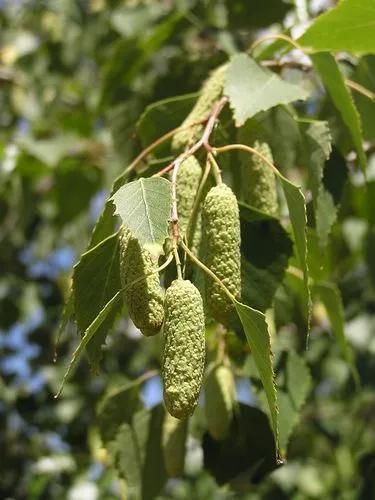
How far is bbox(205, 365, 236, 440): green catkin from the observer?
5.46 ft

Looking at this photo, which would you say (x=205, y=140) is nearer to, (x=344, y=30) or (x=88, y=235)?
(x=344, y=30)

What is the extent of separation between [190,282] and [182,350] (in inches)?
4.8

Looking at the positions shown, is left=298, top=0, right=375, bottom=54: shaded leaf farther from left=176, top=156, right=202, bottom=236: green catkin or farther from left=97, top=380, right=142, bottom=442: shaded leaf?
left=97, top=380, right=142, bottom=442: shaded leaf

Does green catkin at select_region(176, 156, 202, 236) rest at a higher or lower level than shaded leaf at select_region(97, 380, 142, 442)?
higher

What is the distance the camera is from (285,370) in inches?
73.3

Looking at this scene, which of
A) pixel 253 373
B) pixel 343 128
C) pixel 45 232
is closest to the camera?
pixel 253 373

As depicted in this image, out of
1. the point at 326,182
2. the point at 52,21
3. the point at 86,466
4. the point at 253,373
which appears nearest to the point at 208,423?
the point at 253,373

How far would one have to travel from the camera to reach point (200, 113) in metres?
1.60

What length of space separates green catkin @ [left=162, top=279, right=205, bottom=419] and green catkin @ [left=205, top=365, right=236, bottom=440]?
20.4 inches

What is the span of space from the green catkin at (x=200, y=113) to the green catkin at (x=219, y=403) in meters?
0.47

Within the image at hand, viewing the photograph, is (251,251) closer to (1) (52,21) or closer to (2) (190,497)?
(2) (190,497)

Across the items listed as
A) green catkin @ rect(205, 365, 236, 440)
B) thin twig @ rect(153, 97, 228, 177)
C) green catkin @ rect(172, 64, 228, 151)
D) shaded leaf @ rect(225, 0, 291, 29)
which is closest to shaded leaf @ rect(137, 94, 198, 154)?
green catkin @ rect(172, 64, 228, 151)

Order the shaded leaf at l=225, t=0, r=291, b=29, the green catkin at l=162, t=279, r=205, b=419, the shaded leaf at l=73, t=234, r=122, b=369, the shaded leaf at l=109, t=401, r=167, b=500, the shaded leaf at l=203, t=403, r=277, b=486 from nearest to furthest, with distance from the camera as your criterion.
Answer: the green catkin at l=162, t=279, r=205, b=419 → the shaded leaf at l=73, t=234, r=122, b=369 → the shaded leaf at l=203, t=403, r=277, b=486 → the shaded leaf at l=109, t=401, r=167, b=500 → the shaded leaf at l=225, t=0, r=291, b=29

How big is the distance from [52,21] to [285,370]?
2.98m
